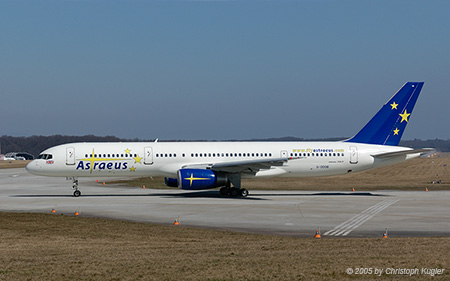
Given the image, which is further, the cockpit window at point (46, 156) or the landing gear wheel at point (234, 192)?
the cockpit window at point (46, 156)

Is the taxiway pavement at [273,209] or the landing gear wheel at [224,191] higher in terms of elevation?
the landing gear wheel at [224,191]

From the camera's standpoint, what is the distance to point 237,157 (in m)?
42.6

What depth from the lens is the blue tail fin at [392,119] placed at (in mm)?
43562

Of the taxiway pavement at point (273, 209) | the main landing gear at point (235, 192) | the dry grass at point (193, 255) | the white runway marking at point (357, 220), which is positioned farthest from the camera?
the main landing gear at point (235, 192)

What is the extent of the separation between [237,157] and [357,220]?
16415 mm

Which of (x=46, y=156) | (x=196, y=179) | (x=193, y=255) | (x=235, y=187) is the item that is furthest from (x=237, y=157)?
(x=193, y=255)

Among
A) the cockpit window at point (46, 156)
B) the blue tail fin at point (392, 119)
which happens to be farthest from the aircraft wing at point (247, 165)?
the cockpit window at point (46, 156)

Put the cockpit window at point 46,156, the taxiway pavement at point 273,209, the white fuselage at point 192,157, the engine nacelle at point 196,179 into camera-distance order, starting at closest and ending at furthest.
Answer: the taxiway pavement at point 273,209 → the engine nacelle at point 196,179 → the white fuselage at point 192,157 → the cockpit window at point 46,156

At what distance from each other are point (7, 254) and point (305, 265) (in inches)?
354

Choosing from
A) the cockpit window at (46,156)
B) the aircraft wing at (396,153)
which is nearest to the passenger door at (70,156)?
the cockpit window at (46,156)

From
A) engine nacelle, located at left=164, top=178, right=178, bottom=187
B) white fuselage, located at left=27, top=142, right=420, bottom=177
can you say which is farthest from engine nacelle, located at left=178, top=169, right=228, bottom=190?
engine nacelle, located at left=164, top=178, right=178, bottom=187

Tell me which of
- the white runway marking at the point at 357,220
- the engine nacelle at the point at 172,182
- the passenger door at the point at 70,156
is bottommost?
the white runway marking at the point at 357,220

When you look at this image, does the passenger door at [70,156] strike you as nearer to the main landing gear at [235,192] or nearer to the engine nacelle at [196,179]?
the engine nacelle at [196,179]

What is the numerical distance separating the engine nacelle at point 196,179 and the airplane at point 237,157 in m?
0.09
